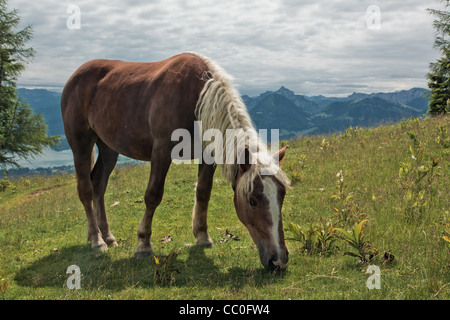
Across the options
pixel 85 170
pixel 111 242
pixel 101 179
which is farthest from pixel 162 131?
pixel 111 242

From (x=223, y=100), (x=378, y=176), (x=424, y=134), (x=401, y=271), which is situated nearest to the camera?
(x=401, y=271)

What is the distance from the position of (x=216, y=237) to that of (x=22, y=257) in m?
3.96

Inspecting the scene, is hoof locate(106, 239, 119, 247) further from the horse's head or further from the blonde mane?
the horse's head

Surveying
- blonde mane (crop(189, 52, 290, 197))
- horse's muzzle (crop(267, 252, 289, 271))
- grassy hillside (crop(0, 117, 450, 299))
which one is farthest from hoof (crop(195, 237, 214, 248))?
horse's muzzle (crop(267, 252, 289, 271))

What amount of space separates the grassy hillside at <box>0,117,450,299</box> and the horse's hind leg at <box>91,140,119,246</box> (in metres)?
0.58

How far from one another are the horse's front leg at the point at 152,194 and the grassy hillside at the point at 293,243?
284mm

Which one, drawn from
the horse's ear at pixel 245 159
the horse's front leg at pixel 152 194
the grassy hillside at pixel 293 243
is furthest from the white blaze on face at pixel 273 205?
the horse's front leg at pixel 152 194

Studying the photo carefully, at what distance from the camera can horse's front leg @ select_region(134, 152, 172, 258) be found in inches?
215

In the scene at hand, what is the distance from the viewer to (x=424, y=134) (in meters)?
11.1

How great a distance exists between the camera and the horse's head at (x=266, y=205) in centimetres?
425

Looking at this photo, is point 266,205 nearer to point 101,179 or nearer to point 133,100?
point 133,100

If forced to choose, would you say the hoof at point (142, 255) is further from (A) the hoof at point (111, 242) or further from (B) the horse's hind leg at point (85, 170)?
(B) the horse's hind leg at point (85, 170)
